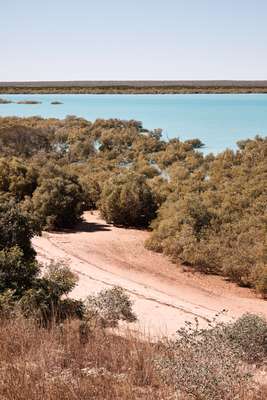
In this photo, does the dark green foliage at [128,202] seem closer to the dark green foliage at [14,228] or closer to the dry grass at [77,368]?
the dark green foliage at [14,228]

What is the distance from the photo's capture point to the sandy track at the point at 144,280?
13.7 meters

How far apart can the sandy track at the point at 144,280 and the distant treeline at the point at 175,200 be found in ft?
2.53

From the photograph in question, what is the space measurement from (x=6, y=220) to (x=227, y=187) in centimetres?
1497

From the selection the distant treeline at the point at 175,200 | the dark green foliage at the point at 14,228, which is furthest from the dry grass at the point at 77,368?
the distant treeline at the point at 175,200

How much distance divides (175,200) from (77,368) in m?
19.6

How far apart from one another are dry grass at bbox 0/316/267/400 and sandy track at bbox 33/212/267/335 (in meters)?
5.08

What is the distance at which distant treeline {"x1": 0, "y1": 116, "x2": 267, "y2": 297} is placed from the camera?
61.2 feet

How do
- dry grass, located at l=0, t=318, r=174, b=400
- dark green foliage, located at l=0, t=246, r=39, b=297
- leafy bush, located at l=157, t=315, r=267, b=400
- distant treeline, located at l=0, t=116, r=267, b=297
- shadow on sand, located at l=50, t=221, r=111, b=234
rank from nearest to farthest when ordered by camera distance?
dry grass, located at l=0, t=318, r=174, b=400, leafy bush, located at l=157, t=315, r=267, b=400, dark green foliage, located at l=0, t=246, r=39, b=297, distant treeline, located at l=0, t=116, r=267, b=297, shadow on sand, located at l=50, t=221, r=111, b=234

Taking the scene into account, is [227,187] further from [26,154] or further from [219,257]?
[26,154]

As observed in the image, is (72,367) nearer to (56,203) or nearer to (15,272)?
(15,272)

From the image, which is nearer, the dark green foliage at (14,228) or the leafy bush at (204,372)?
the leafy bush at (204,372)

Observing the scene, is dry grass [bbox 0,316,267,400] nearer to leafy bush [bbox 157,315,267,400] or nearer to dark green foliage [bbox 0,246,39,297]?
leafy bush [bbox 157,315,267,400]

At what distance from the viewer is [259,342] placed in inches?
372

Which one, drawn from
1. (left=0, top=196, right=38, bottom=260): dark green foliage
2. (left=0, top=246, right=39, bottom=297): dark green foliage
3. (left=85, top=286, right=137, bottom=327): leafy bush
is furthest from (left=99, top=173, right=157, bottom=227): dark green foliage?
(left=0, top=246, right=39, bottom=297): dark green foliage
